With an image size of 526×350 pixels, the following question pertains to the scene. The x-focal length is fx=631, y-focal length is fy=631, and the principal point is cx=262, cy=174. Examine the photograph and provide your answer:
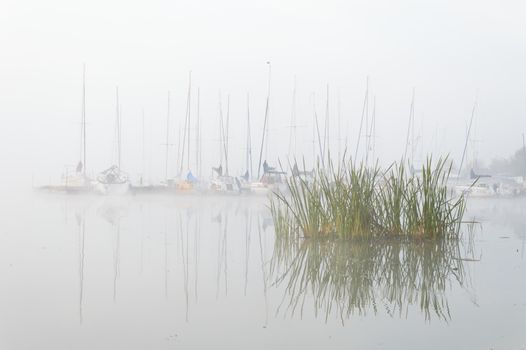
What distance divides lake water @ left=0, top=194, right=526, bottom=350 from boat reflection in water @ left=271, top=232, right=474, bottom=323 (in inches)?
0.4

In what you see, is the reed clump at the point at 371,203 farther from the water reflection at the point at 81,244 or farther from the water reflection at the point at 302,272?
the water reflection at the point at 81,244

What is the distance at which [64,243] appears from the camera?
613cm

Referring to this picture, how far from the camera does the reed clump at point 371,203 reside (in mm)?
5395

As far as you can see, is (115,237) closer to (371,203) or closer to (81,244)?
(81,244)

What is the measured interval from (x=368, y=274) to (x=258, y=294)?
92cm

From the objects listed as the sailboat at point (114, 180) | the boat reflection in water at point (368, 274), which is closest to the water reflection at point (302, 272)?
the boat reflection in water at point (368, 274)

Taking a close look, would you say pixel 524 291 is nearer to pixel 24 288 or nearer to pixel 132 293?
pixel 132 293

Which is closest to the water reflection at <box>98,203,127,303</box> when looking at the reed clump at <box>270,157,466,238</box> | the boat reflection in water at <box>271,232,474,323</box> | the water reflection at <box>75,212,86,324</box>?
the water reflection at <box>75,212,86,324</box>

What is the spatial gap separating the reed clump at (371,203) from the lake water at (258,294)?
0.16 metres

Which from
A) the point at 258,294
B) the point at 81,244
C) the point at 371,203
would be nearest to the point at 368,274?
the point at 258,294

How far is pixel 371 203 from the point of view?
5.50 m

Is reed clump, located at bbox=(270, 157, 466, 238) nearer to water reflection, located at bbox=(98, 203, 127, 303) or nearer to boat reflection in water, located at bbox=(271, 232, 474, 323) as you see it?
boat reflection in water, located at bbox=(271, 232, 474, 323)

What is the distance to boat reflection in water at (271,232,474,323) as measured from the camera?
132 inches

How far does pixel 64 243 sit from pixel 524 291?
4.22m
